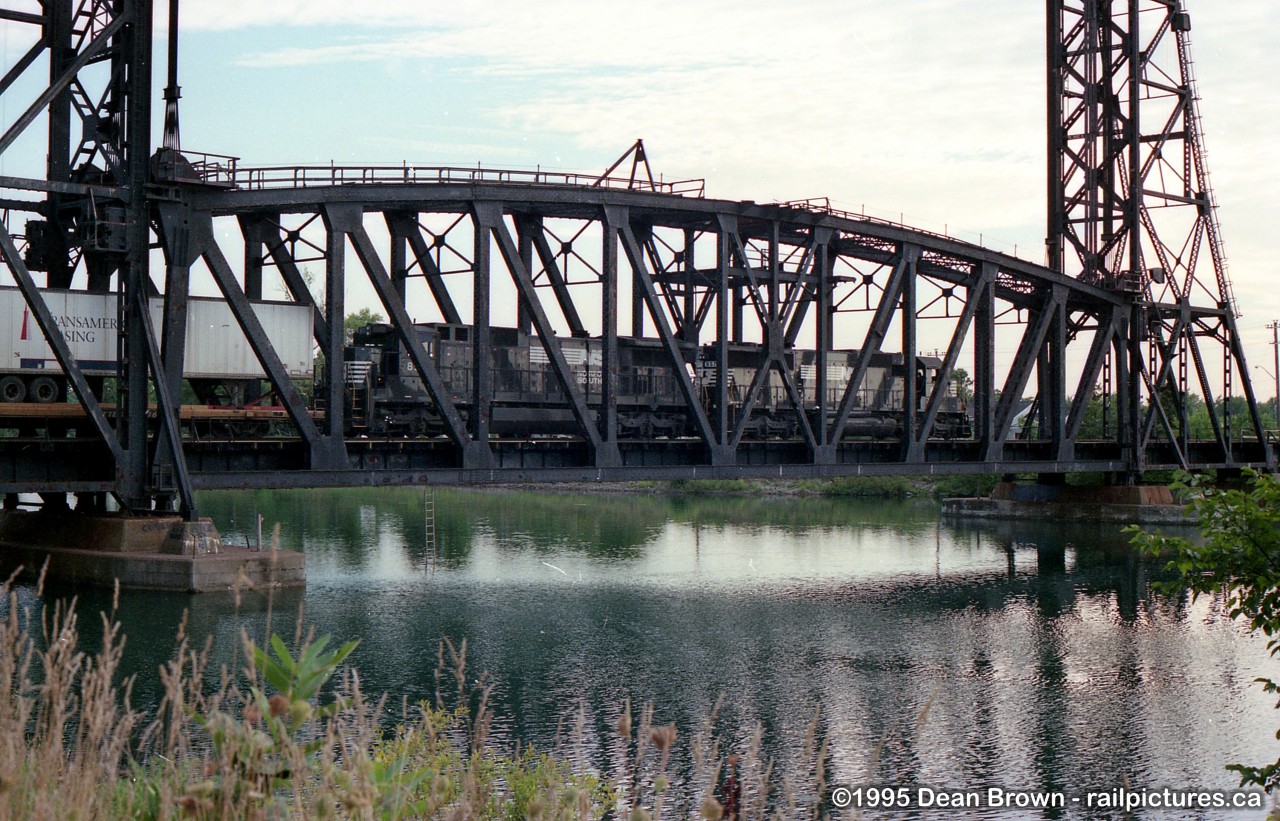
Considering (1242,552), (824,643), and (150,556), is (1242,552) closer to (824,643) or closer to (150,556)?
(824,643)

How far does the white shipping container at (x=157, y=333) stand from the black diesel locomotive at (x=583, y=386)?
1.94 m

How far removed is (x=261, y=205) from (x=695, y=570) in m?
21.5

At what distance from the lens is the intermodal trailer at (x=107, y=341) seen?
114 ft

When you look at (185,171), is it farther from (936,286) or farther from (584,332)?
(936,286)

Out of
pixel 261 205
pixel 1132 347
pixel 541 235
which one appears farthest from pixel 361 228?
pixel 1132 347

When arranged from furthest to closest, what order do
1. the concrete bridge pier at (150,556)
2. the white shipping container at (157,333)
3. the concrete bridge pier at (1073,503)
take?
the concrete bridge pier at (1073,503), the white shipping container at (157,333), the concrete bridge pier at (150,556)

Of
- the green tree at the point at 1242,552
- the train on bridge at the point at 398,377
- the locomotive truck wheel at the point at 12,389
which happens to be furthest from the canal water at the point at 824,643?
the locomotive truck wheel at the point at 12,389

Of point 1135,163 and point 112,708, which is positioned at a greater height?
point 1135,163

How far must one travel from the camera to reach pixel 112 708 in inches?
223

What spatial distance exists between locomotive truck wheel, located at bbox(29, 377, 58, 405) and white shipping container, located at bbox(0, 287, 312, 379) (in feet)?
1.87

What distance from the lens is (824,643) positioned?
31812 mm

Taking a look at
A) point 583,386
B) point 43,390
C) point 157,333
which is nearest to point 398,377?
point 157,333

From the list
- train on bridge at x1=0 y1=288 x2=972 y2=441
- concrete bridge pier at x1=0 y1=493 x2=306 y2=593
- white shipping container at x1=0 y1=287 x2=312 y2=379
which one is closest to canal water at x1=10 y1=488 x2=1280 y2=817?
concrete bridge pier at x1=0 y1=493 x2=306 y2=593

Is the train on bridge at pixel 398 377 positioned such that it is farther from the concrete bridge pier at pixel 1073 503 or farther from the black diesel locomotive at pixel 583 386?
the concrete bridge pier at pixel 1073 503
